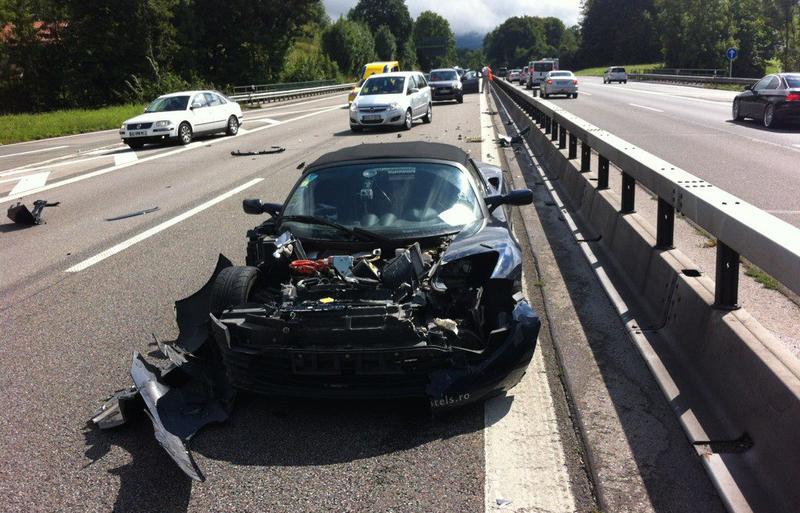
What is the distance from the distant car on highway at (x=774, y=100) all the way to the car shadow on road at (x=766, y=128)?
0.69ft

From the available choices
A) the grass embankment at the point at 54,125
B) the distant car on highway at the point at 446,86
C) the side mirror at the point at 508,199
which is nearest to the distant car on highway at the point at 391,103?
the distant car on highway at the point at 446,86

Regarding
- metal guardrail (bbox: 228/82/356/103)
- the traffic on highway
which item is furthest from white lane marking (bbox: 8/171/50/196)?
metal guardrail (bbox: 228/82/356/103)

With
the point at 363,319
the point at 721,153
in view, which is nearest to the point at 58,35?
the point at 721,153

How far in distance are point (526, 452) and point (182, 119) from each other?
20.7 metres

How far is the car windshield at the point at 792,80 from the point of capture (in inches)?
787

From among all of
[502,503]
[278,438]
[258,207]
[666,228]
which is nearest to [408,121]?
[258,207]

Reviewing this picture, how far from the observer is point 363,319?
13.0 ft

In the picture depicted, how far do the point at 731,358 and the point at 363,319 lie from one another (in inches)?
73.7

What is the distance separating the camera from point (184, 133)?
74.3 ft

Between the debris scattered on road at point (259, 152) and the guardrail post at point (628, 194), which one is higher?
the guardrail post at point (628, 194)

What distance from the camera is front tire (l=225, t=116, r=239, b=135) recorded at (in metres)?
25.0

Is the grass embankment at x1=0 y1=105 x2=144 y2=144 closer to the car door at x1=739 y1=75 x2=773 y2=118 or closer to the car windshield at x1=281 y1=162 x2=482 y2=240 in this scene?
the car door at x1=739 y1=75 x2=773 y2=118

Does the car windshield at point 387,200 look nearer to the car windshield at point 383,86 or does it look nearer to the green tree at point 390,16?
the car windshield at point 383,86

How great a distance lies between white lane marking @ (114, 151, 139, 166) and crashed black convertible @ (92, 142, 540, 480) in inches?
581
